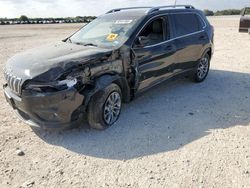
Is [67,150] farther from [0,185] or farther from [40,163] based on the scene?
[0,185]

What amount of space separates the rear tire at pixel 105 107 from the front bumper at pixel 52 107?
0.82ft

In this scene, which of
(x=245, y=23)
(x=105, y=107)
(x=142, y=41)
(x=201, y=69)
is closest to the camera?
(x=105, y=107)

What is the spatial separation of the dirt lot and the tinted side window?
1500mm

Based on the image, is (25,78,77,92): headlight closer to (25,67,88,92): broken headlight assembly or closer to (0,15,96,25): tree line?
(25,67,88,92): broken headlight assembly

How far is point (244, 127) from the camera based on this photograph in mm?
4703

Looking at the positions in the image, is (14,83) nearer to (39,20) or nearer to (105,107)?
(105,107)

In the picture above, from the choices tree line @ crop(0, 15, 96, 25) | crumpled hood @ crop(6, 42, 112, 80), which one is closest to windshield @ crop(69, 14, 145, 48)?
crumpled hood @ crop(6, 42, 112, 80)

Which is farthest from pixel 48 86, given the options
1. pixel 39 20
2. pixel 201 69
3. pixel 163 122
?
pixel 39 20

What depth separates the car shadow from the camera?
409cm

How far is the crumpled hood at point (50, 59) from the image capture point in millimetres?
3938

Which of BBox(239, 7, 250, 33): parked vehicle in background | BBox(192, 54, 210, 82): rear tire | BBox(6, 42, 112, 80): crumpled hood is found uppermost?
BBox(6, 42, 112, 80): crumpled hood

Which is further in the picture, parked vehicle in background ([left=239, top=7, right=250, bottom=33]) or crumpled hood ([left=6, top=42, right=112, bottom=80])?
parked vehicle in background ([left=239, top=7, right=250, bottom=33])

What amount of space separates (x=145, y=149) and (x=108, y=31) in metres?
2.35

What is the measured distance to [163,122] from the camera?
16.0ft
